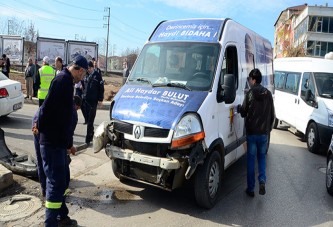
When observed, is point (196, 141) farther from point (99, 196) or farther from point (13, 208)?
point (13, 208)

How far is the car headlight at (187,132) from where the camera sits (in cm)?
458

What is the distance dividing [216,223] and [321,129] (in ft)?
18.4

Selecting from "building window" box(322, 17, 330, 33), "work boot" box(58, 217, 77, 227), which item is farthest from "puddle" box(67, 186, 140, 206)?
"building window" box(322, 17, 330, 33)

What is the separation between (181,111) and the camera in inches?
187

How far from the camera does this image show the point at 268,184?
258 inches

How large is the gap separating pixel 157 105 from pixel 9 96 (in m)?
6.47

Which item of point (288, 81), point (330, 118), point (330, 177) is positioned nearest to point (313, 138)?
point (330, 118)

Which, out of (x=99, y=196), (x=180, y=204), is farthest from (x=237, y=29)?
(x=99, y=196)

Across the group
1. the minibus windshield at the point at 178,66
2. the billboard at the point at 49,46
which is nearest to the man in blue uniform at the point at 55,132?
the minibus windshield at the point at 178,66

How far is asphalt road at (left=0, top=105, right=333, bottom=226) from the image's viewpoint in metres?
4.76

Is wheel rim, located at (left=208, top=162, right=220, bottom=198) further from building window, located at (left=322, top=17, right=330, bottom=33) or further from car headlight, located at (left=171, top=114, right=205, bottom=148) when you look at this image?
building window, located at (left=322, top=17, right=330, bottom=33)

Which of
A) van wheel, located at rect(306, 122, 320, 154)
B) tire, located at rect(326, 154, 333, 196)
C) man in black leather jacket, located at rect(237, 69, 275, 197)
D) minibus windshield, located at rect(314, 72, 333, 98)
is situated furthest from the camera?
minibus windshield, located at rect(314, 72, 333, 98)

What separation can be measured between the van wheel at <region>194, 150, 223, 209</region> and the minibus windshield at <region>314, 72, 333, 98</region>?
5.53 m

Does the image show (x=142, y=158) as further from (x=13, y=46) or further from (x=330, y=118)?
(x=13, y=46)
